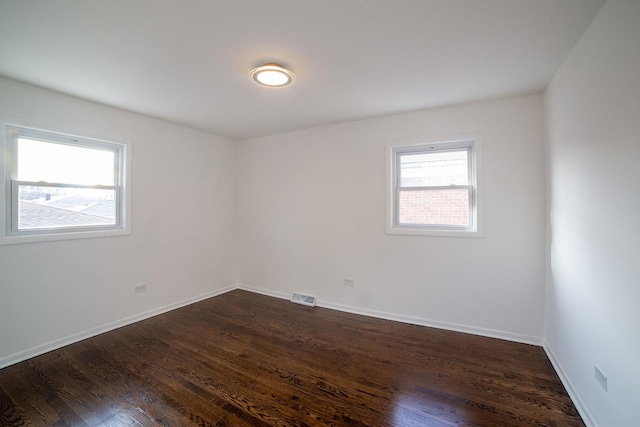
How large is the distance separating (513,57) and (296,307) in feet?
12.1

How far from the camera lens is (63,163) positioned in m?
2.82

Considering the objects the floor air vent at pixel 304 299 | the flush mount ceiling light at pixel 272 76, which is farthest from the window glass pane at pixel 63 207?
the floor air vent at pixel 304 299

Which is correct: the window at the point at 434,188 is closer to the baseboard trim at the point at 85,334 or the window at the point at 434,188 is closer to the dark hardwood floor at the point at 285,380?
the dark hardwood floor at the point at 285,380

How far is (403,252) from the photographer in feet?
10.9

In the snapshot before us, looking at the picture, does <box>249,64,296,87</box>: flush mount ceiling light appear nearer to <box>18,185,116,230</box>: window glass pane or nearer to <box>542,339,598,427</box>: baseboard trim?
<box>18,185,116,230</box>: window glass pane

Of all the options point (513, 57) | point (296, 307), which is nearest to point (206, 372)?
point (296, 307)

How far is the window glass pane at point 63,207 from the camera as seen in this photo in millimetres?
2572

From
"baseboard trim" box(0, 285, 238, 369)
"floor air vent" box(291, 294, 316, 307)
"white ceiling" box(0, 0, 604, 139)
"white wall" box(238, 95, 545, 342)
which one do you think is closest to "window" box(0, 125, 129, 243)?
"white ceiling" box(0, 0, 604, 139)

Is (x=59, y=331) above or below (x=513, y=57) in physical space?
below

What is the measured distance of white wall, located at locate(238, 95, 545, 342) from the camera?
2.77m

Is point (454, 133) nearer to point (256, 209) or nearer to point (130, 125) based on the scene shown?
point (256, 209)

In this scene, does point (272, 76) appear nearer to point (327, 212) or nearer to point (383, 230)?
point (327, 212)

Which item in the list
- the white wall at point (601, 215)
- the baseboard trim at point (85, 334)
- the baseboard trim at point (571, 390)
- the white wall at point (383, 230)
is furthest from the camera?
the white wall at point (383, 230)

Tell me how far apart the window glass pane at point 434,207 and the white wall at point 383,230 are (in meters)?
0.24
